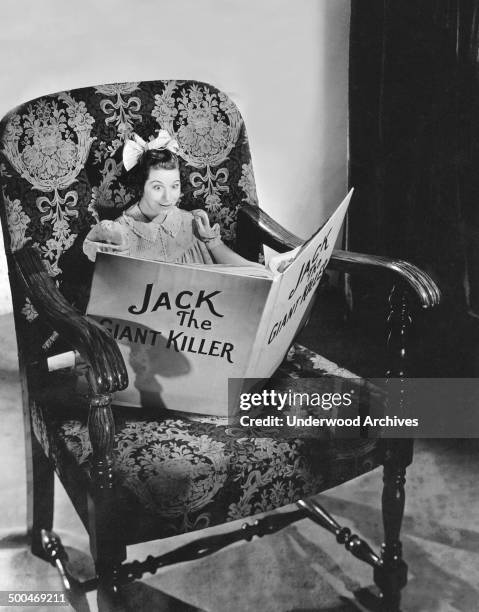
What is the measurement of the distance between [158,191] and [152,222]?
0.17ft

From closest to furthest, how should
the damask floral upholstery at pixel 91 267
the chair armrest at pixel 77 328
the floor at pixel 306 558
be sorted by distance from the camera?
the chair armrest at pixel 77 328, the damask floral upholstery at pixel 91 267, the floor at pixel 306 558

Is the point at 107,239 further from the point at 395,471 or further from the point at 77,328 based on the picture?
the point at 395,471

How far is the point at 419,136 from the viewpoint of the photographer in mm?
1693

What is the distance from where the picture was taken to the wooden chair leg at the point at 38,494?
44.9 inches

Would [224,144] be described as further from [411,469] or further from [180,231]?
[411,469]

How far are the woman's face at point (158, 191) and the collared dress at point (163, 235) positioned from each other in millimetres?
12

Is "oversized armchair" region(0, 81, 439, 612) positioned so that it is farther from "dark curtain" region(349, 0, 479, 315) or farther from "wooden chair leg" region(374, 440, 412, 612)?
"dark curtain" region(349, 0, 479, 315)

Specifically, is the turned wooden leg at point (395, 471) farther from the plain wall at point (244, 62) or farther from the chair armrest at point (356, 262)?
the plain wall at point (244, 62)

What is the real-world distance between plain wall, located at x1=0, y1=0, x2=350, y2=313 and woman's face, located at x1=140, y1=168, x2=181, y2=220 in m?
0.67

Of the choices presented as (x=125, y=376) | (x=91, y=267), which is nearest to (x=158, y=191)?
(x=91, y=267)

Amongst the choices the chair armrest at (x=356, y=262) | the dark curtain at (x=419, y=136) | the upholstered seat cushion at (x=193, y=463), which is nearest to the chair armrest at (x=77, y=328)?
the upholstered seat cushion at (x=193, y=463)

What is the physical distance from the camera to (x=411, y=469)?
149cm

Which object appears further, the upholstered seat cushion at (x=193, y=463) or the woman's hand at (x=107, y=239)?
the woman's hand at (x=107, y=239)

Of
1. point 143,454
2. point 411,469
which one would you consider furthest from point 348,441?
point 411,469
